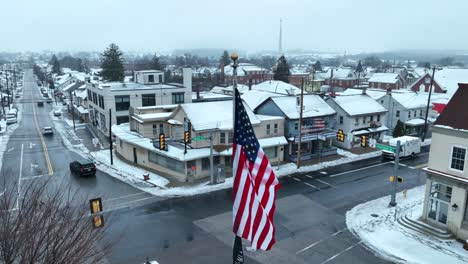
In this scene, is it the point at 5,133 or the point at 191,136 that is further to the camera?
the point at 5,133

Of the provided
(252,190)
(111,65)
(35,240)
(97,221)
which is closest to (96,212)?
(97,221)

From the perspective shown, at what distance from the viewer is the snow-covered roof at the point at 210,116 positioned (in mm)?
34562

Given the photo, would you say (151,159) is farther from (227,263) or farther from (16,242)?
(16,242)

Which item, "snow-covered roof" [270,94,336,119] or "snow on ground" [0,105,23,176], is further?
"snow on ground" [0,105,23,176]

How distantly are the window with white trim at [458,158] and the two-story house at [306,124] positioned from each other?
17615 millimetres

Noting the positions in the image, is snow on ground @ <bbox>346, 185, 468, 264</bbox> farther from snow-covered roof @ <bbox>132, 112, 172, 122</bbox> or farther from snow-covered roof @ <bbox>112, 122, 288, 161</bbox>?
snow-covered roof @ <bbox>132, 112, 172, 122</bbox>

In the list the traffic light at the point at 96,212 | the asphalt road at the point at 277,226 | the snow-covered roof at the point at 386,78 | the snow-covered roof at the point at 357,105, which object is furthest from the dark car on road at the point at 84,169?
the snow-covered roof at the point at 386,78

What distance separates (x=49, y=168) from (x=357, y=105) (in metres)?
37.4

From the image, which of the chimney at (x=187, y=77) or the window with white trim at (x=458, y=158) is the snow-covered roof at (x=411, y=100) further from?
the window with white trim at (x=458, y=158)

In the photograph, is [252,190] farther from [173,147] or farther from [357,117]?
[357,117]

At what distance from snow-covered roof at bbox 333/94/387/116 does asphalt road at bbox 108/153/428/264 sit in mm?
13934

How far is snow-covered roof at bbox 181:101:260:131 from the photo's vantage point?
34562mm

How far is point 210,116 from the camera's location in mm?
35938

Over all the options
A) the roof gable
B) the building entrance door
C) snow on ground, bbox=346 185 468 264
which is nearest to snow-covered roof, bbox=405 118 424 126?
snow on ground, bbox=346 185 468 264
